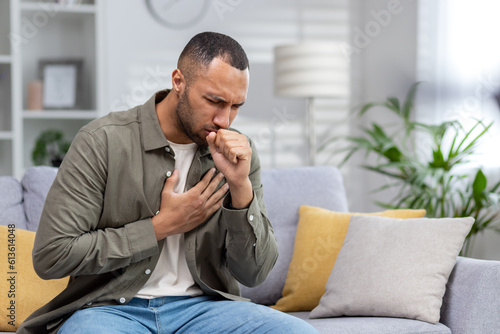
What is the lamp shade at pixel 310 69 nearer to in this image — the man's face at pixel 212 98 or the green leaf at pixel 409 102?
the green leaf at pixel 409 102

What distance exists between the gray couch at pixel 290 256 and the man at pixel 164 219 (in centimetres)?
45

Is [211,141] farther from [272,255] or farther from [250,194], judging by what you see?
[272,255]

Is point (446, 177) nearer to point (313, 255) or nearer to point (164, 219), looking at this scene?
point (313, 255)

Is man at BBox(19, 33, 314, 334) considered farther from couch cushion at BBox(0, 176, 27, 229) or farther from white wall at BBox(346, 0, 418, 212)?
white wall at BBox(346, 0, 418, 212)

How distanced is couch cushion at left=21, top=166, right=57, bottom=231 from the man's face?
82cm

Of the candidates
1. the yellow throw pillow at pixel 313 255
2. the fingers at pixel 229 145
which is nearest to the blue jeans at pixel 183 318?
the fingers at pixel 229 145

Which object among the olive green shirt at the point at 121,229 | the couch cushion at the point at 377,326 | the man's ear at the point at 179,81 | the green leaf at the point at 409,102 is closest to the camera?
the olive green shirt at the point at 121,229

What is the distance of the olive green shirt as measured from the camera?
1422 millimetres

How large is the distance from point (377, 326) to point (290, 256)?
1.61 ft

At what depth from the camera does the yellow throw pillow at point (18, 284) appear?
185cm

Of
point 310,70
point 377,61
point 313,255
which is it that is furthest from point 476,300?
point 377,61

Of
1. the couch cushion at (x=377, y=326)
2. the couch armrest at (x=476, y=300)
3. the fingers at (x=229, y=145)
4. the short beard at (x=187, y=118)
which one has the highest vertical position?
the short beard at (x=187, y=118)

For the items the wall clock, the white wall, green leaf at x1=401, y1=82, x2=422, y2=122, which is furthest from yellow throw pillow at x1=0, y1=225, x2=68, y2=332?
the white wall

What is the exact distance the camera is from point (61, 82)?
3.68m
